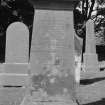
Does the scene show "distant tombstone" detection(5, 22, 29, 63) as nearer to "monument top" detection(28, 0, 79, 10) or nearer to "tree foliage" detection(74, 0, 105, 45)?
"monument top" detection(28, 0, 79, 10)

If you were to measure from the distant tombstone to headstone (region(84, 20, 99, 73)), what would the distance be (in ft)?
24.5

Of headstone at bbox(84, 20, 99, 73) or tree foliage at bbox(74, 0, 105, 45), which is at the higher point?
tree foliage at bbox(74, 0, 105, 45)

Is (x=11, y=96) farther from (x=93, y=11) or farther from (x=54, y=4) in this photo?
(x=93, y=11)

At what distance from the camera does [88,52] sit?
17453 mm

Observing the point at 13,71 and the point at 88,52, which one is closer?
the point at 13,71

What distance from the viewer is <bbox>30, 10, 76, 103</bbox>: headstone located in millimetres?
6055

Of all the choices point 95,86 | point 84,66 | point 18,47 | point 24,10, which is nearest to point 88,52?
point 84,66

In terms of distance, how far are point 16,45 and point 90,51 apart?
8.05 metres

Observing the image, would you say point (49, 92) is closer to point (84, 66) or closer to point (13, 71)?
point (13, 71)

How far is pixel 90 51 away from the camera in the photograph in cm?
1745

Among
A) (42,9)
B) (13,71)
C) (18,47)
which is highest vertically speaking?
(42,9)

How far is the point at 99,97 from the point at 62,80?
306cm

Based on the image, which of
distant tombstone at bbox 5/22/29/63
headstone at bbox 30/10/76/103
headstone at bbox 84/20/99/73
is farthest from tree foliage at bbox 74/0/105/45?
headstone at bbox 30/10/76/103

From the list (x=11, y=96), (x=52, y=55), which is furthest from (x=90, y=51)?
(x=52, y=55)
